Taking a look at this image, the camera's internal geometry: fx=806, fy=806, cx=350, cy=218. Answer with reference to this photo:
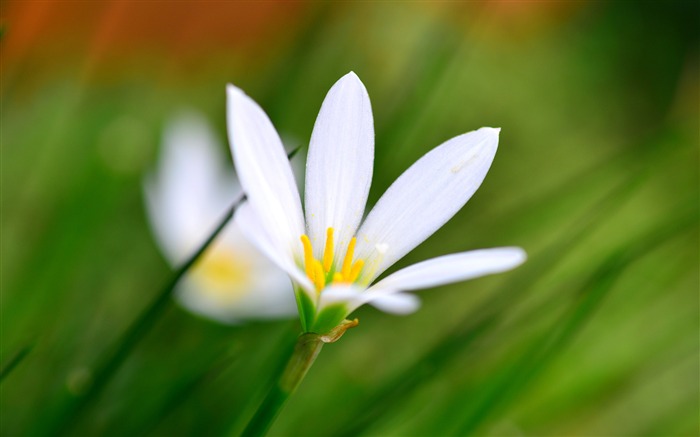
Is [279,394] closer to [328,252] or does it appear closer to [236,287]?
[328,252]

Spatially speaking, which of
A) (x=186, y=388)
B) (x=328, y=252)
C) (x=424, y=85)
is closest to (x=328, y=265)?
(x=328, y=252)

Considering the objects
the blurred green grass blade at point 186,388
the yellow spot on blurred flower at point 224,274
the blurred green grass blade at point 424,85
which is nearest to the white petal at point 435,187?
the blurred green grass blade at point 186,388

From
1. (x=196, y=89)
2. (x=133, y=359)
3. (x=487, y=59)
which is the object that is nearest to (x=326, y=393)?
(x=133, y=359)

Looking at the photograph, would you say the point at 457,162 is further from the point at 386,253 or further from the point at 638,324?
the point at 638,324

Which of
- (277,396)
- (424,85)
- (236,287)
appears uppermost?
(424,85)

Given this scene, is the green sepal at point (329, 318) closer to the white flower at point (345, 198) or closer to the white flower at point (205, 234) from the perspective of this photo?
the white flower at point (345, 198)

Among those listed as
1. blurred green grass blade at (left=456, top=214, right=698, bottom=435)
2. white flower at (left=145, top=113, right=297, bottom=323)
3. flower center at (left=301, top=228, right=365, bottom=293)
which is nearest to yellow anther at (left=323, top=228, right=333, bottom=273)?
flower center at (left=301, top=228, right=365, bottom=293)
